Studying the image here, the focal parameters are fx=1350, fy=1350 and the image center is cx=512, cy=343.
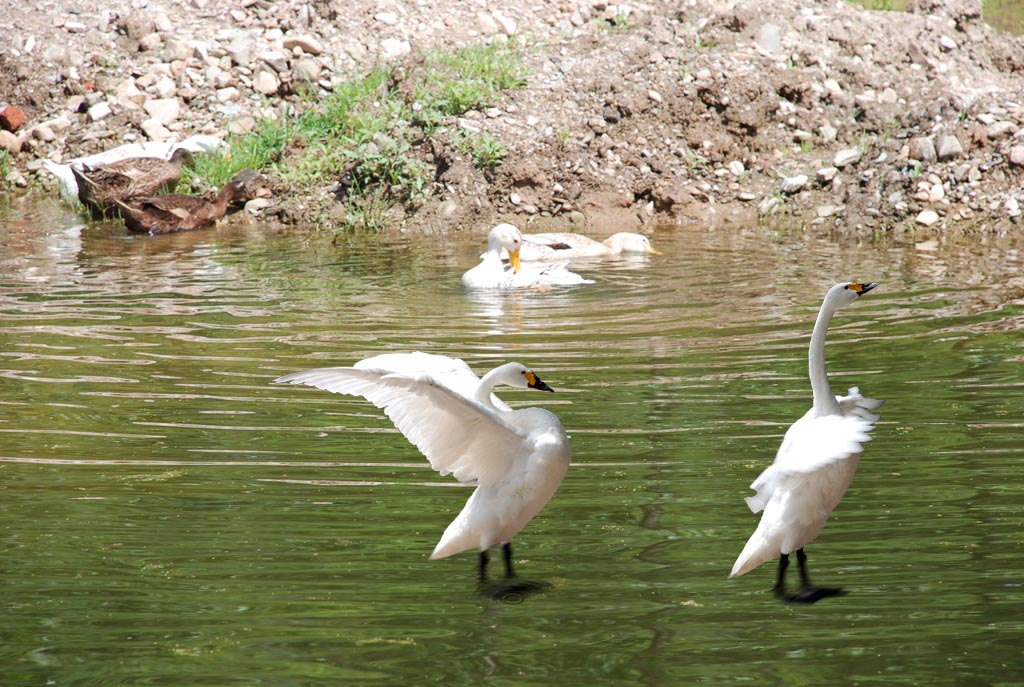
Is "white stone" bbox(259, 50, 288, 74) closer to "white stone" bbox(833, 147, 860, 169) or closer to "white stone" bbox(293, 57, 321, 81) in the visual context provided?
"white stone" bbox(293, 57, 321, 81)

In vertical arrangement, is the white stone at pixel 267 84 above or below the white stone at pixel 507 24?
below

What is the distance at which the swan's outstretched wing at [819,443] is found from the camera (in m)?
4.17

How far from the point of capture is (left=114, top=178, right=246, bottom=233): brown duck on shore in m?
15.5

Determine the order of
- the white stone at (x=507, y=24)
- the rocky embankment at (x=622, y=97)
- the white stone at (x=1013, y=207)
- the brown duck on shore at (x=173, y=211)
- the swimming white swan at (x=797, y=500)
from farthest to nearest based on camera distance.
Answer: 1. the white stone at (x=507, y=24)
2. the brown duck on shore at (x=173, y=211)
3. the rocky embankment at (x=622, y=97)
4. the white stone at (x=1013, y=207)
5. the swimming white swan at (x=797, y=500)

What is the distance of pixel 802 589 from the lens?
15.4 ft

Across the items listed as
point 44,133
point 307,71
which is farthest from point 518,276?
point 44,133

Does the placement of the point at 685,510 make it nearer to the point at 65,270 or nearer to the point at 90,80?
the point at 65,270

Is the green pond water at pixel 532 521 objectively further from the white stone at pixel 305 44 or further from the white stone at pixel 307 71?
the white stone at pixel 305 44

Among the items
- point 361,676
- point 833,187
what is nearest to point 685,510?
point 361,676

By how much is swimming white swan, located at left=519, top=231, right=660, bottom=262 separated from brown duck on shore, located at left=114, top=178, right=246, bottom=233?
4.50 m

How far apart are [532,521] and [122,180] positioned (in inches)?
477

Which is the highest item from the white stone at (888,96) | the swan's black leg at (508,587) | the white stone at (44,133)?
the white stone at (888,96)

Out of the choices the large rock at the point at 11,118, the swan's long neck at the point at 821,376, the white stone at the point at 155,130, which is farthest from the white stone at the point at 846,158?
the large rock at the point at 11,118

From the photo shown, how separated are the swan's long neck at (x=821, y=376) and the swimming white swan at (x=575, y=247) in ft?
26.5
